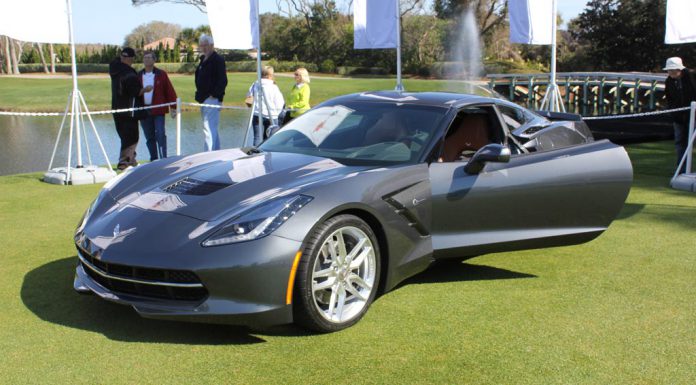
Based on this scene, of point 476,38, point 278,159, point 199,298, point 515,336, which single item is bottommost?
point 515,336

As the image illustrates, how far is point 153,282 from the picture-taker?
149 inches

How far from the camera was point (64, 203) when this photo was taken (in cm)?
851

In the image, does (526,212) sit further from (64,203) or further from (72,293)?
(64,203)

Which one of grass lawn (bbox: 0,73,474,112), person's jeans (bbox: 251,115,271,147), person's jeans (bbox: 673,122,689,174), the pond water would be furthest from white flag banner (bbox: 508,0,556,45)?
grass lawn (bbox: 0,73,474,112)

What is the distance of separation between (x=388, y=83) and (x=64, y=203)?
4080 centimetres

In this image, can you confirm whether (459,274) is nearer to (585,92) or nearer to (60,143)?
(60,143)

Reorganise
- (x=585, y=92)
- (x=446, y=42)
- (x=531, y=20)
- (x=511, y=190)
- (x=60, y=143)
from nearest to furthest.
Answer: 1. (x=511, y=190)
2. (x=531, y=20)
3. (x=60, y=143)
4. (x=585, y=92)
5. (x=446, y=42)

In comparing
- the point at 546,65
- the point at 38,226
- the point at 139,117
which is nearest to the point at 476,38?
the point at 546,65

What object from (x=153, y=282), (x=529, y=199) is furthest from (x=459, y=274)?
(x=153, y=282)

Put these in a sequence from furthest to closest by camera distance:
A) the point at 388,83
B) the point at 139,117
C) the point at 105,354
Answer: the point at 388,83 < the point at 139,117 < the point at 105,354

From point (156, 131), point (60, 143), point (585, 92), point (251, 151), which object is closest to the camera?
point (251, 151)

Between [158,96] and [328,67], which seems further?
[328,67]

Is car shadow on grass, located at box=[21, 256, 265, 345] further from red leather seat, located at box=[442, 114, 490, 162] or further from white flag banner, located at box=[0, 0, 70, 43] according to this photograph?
white flag banner, located at box=[0, 0, 70, 43]

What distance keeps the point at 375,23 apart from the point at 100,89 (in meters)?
36.4
